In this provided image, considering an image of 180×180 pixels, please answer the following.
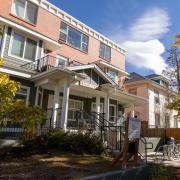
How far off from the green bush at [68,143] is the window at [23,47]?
713cm

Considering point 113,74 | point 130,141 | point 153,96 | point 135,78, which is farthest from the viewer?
point 135,78

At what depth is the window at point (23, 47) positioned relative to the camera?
14.9 meters

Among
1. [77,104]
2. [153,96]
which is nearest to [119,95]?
[77,104]

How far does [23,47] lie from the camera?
15.2 m

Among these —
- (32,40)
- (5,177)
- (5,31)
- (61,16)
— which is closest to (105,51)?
(61,16)

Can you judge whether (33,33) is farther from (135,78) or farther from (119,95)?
(135,78)

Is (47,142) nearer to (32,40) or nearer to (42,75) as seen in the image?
(42,75)

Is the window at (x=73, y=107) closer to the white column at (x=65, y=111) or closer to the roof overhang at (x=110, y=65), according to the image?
the white column at (x=65, y=111)

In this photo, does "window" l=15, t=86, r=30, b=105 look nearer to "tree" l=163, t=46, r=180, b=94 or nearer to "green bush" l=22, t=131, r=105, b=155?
"green bush" l=22, t=131, r=105, b=155

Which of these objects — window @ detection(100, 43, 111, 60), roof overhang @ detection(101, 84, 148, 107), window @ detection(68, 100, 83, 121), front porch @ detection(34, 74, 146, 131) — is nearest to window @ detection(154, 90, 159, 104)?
roof overhang @ detection(101, 84, 148, 107)

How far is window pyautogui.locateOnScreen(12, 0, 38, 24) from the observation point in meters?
16.3

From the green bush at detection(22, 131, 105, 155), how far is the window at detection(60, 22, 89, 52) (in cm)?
1171

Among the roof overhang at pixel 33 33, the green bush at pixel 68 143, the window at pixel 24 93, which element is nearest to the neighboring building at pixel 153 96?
the roof overhang at pixel 33 33

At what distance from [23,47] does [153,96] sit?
67.3ft
